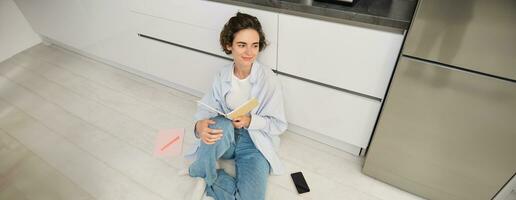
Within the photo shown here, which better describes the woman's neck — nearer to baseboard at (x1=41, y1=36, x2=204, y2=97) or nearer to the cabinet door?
the cabinet door

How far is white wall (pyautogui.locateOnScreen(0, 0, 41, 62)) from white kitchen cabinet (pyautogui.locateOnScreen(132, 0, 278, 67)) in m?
1.38

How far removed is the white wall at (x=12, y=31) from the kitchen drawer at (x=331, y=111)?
2255 mm

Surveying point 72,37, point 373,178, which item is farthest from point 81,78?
point 373,178

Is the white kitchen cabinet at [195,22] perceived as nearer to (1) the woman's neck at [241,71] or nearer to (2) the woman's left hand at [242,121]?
(1) the woman's neck at [241,71]

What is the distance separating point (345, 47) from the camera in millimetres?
1017

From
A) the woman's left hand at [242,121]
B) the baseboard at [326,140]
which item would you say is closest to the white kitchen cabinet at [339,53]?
the woman's left hand at [242,121]

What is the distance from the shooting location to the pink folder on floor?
1.47 meters

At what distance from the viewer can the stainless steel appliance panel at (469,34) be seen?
0.66 m

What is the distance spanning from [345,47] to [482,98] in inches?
16.8

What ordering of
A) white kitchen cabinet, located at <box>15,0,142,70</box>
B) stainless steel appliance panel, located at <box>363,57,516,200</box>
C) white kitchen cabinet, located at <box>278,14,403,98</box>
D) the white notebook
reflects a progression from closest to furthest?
stainless steel appliance panel, located at <box>363,57,516,200</box>, white kitchen cabinet, located at <box>278,14,403,98</box>, the white notebook, white kitchen cabinet, located at <box>15,0,142,70</box>

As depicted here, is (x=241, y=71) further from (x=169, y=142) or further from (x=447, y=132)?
(x=447, y=132)

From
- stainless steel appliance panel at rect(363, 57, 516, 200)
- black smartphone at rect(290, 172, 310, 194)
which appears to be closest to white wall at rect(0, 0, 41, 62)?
black smartphone at rect(290, 172, 310, 194)

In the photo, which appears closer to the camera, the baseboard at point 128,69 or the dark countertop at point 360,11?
the dark countertop at point 360,11

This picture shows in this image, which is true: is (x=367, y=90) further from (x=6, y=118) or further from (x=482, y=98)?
(x=6, y=118)
